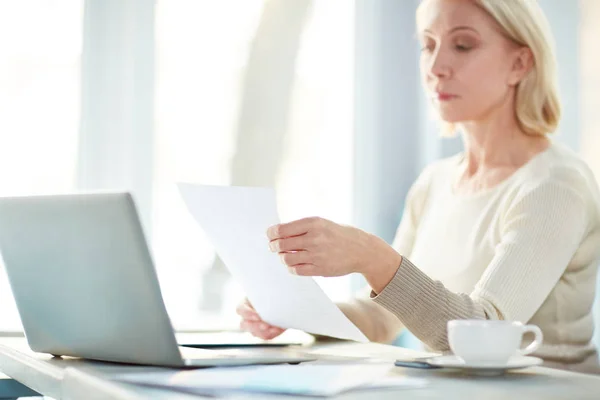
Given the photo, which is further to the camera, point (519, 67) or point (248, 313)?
point (519, 67)

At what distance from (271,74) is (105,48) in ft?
1.63

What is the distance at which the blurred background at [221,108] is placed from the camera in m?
2.22

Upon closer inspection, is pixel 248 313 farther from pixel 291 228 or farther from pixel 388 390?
pixel 388 390

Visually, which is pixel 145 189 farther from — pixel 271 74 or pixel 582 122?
pixel 582 122

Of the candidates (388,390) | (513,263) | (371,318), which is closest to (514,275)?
(513,263)

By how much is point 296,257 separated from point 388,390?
1.01ft

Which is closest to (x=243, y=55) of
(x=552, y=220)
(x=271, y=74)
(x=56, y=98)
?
(x=271, y=74)

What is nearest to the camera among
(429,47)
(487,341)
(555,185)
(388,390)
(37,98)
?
(388,390)

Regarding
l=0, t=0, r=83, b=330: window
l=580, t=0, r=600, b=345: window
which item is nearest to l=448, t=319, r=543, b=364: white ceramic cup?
l=580, t=0, r=600, b=345: window

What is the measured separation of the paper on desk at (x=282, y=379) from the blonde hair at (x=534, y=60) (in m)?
0.92

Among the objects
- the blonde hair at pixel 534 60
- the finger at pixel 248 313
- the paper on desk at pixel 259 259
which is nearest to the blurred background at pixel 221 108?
the blonde hair at pixel 534 60

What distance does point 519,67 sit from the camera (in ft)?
5.67

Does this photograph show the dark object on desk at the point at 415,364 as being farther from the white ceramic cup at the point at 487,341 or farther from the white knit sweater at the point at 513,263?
the white knit sweater at the point at 513,263

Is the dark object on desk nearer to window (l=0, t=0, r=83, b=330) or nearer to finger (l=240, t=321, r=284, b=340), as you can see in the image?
finger (l=240, t=321, r=284, b=340)
